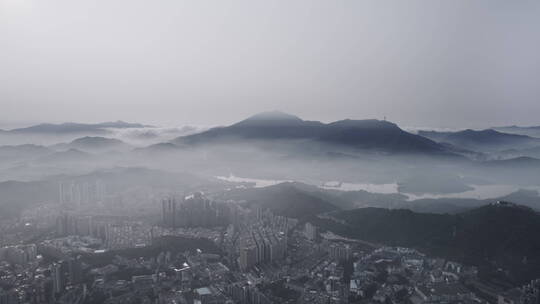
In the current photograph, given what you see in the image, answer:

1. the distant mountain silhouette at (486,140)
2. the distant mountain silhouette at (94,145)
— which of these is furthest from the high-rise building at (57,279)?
the distant mountain silhouette at (486,140)

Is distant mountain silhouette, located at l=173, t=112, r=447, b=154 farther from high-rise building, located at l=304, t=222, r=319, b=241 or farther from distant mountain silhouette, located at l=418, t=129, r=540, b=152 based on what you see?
high-rise building, located at l=304, t=222, r=319, b=241

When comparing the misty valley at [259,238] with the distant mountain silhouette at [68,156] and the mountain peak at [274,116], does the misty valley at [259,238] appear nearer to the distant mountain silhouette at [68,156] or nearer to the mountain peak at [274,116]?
the distant mountain silhouette at [68,156]

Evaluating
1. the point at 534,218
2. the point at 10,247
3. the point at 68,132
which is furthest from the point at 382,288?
the point at 68,132

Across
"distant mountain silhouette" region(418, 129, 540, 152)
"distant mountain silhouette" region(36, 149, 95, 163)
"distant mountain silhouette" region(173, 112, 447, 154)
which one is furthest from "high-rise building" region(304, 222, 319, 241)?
"distant mountain silhouette" region(418, 129, 540, 152)

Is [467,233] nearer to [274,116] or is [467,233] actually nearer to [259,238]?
[259,238]

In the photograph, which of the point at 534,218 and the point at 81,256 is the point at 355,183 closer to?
the point at 534,218

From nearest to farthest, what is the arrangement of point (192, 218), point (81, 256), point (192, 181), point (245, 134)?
point (81, 256) < point (192, 218) < point (192, 181) < point (245, 134)

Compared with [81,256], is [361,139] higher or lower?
higher
